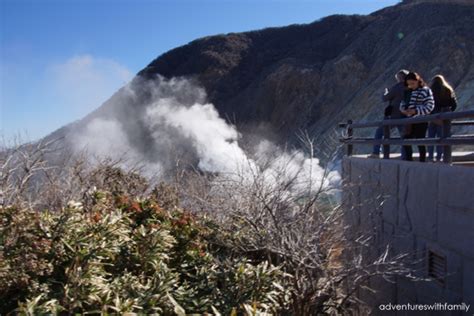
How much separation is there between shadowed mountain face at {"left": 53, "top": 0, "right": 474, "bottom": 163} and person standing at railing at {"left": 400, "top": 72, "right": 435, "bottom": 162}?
15014 mm

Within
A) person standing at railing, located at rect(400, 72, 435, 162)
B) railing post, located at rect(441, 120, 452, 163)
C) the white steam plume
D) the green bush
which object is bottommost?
the green bush

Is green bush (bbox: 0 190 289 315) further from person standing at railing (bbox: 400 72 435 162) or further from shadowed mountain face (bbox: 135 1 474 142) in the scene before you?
shadowed mountain face (bbox: 135 1 474 142)

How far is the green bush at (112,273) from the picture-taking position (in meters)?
3.44

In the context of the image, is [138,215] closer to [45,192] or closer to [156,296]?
[156,296]

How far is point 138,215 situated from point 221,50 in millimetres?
41808

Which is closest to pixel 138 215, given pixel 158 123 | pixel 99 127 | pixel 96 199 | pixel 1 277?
pixel 96 199

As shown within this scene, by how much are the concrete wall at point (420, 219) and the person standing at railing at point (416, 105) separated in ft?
1.38

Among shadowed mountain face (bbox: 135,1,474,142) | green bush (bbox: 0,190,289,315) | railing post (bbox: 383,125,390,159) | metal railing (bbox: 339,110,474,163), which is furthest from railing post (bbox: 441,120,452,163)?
shadowed mountain face (bbox: 135,1,474,142)

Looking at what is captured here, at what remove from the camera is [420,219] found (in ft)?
16.0

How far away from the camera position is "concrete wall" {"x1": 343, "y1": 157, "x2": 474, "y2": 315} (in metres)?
4.05

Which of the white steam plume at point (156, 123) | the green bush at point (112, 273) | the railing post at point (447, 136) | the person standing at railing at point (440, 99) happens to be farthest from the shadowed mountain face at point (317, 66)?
the green bush at point (112, 273)

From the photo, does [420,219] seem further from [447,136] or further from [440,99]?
[440,99]

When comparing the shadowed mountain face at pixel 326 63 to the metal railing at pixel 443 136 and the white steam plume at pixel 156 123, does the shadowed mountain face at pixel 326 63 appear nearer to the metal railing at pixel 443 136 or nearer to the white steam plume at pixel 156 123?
the white steam plume at pixel 156 123

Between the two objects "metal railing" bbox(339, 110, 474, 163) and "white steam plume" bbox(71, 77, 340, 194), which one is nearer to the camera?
"metal railing" bbox(339, 110, 474, 163)
